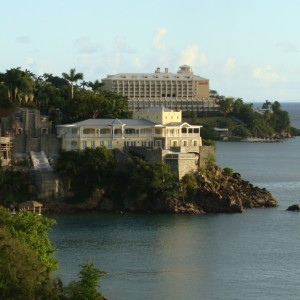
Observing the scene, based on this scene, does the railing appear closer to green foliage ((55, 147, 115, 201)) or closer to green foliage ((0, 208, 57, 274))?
green foliage ((55, 147, 115, 201))

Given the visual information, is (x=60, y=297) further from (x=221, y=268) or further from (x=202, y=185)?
(x=202, y=185)

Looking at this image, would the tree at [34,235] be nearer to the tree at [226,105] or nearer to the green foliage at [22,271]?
the green foliage at [22,271]

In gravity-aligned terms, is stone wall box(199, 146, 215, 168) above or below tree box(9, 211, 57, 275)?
above

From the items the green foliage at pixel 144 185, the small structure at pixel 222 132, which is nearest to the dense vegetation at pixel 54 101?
the green foliage at pixel 144 185

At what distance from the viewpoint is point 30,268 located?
156ft

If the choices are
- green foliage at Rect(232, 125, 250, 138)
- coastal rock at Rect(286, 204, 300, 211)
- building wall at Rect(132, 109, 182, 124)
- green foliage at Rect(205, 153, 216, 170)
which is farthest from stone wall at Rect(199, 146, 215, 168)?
green foliage at Rect(232, 125, 250, 138)

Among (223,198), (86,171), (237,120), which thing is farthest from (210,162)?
(237,120)

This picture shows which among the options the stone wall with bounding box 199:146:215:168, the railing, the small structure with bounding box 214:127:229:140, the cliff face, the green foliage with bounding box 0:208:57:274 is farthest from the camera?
the small structure with bounding box 214:127:229:140

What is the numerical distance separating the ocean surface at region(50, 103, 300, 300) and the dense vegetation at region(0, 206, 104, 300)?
219 inches

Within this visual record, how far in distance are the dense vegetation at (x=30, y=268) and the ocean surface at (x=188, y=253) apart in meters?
5.56

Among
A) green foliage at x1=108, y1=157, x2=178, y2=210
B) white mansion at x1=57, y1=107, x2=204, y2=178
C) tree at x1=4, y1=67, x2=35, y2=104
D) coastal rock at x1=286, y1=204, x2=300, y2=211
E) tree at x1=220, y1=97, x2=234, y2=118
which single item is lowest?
coastal rock at x1=286, y1=204, x2=300, y2=211

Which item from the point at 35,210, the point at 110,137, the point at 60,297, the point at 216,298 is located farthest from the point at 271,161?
the point at 60,297

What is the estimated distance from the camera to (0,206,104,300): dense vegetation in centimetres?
4662

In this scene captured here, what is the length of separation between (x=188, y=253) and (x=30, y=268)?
77.3 feet
